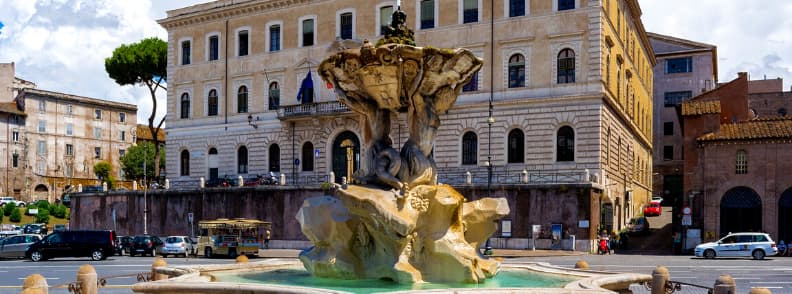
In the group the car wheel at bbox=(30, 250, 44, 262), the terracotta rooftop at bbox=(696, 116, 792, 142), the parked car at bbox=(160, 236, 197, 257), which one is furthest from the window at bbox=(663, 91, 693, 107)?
the car wheel at bbox=(30, 250, 44, 262)

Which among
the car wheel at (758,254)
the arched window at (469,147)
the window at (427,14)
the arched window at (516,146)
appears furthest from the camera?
the window at (427,14)

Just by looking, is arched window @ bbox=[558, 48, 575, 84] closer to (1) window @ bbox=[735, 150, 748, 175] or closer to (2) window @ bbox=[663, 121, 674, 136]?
(1) window @ bbox=[735, 150, 748, 175]

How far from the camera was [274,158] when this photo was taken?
50.4 m

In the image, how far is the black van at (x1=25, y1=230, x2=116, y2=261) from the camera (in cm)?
3347

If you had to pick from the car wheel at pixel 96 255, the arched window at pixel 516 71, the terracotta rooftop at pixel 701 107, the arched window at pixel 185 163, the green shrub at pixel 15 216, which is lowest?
the green shrub at pixel 15 216

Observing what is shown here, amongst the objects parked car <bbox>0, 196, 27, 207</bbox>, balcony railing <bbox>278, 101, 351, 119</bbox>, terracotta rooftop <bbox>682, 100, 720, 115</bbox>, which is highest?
balcony railing <bbox>278, 101, 351, 119</bbox>

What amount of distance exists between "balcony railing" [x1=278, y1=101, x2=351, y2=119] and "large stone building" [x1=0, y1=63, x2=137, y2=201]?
1558 inches

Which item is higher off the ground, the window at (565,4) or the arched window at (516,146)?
the window at (565,4)

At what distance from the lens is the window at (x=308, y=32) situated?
49031 millimetres

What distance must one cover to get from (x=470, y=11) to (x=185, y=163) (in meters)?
22.2

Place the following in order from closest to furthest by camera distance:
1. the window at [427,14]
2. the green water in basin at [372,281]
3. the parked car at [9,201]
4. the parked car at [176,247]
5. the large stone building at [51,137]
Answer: the green water in basin at [372,281], the parked car at [176,247], the window at [427,14], the parked car at [9,201], the large stone building at [51,137]

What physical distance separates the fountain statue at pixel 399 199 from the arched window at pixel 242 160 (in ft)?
126

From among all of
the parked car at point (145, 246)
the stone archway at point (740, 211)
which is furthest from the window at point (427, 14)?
the parked car at point (145, 246)

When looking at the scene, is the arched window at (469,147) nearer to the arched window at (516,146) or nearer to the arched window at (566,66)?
the arched window at (516,146)
